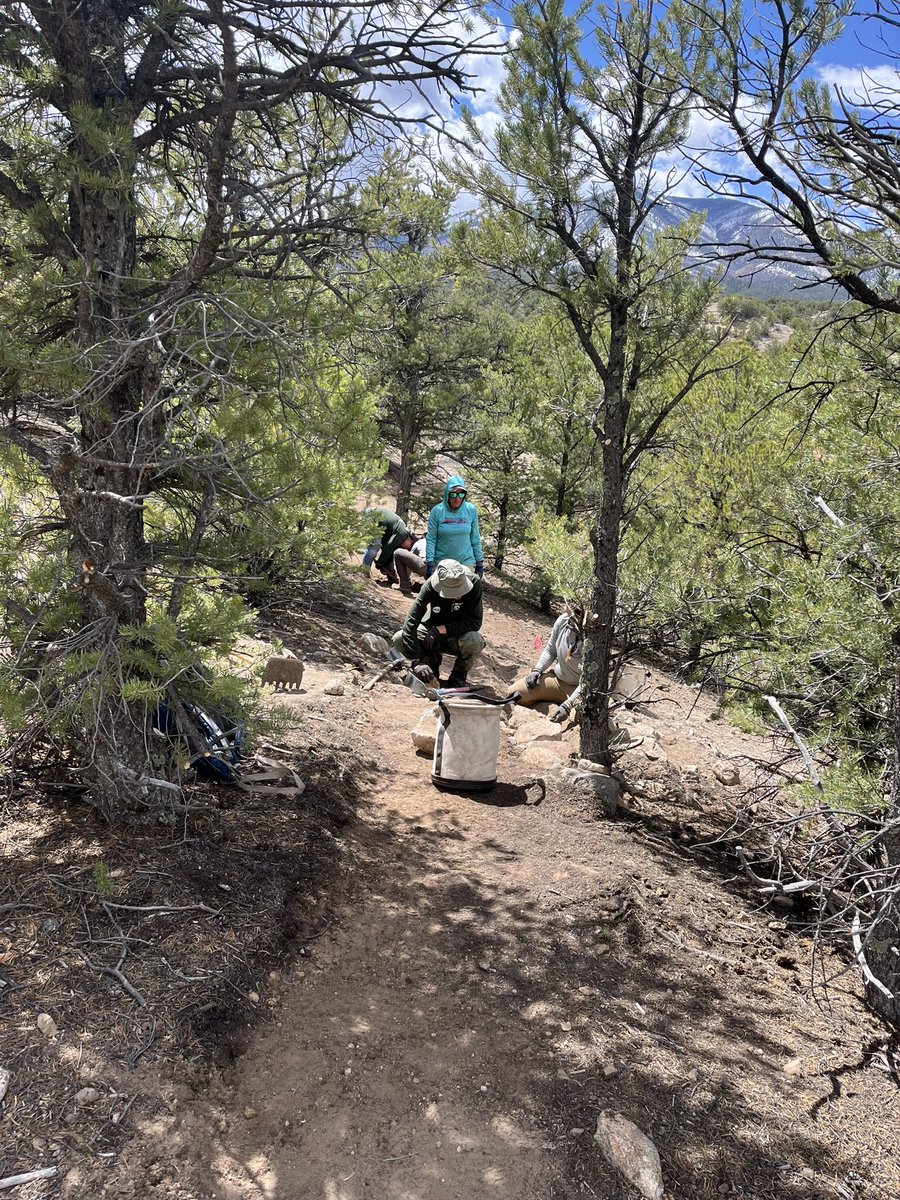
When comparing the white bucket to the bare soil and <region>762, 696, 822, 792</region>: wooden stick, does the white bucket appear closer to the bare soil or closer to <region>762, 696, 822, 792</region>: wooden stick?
the bare soil

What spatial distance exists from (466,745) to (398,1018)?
2473 mm

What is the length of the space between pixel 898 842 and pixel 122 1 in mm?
5395

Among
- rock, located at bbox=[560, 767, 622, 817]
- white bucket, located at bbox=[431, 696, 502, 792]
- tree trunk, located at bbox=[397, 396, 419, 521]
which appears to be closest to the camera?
white bucket, located at bbox=[431, 696, 502, 792]

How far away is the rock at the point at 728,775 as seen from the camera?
25.5 ft

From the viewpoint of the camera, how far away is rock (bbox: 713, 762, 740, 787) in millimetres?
7762

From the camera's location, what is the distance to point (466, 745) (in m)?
5.82

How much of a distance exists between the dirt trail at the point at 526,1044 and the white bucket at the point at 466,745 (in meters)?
0.54

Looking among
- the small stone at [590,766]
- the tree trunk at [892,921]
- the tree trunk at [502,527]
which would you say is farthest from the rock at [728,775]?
the tree trunk at [502,527]

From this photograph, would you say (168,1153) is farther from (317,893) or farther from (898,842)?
(898,842)

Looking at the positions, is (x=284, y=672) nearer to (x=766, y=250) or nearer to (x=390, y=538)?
(x=766, y=250)

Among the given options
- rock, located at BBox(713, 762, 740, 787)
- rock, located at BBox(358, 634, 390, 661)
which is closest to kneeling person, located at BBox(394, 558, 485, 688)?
rock, located at BBox(358, 634, 390, 661)

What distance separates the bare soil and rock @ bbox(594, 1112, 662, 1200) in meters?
0.06

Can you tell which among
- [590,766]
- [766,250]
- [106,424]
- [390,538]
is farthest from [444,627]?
[390,538]

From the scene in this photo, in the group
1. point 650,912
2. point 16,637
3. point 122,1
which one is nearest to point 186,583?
point 16,637
